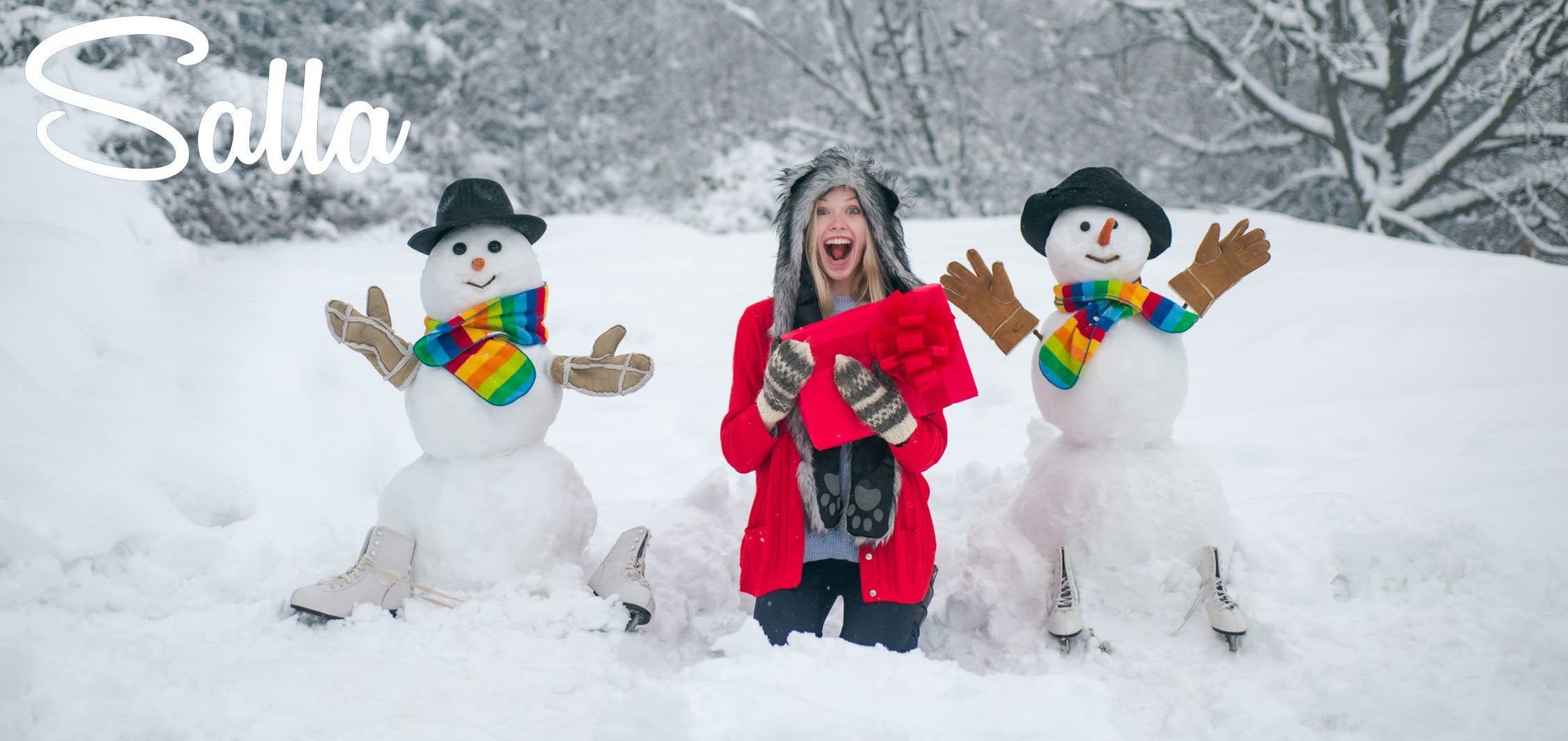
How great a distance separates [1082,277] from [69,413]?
3.08 meters

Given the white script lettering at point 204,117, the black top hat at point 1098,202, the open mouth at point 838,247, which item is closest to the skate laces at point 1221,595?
the black top hat at point 1098,202

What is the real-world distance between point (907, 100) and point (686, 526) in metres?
9.99

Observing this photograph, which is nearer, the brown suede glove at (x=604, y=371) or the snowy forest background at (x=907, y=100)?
the brown suede glove at (x=604, y=371)

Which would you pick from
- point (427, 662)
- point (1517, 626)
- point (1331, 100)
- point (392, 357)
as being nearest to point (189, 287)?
point (392, 357)

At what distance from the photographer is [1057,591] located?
242cm

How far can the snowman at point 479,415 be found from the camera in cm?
241

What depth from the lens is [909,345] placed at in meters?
2.27

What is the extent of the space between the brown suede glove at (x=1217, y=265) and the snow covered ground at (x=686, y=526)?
68cm

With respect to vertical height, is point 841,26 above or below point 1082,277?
above

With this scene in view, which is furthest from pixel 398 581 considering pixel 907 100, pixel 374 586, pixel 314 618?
pixel 907 100

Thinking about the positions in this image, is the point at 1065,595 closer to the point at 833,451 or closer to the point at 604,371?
the point at 833,451

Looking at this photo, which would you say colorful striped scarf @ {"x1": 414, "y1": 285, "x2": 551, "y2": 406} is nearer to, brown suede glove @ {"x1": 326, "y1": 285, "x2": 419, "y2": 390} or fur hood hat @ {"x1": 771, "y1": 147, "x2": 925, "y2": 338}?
brown suede glove @ {"x1": 326, "y1": 285, "x2": 419, "y2": 390}

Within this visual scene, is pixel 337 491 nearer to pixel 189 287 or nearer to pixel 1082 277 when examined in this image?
pixel 189 287

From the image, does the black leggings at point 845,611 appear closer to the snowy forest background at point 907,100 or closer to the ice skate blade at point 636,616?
the ice skate blade at point 636,616
